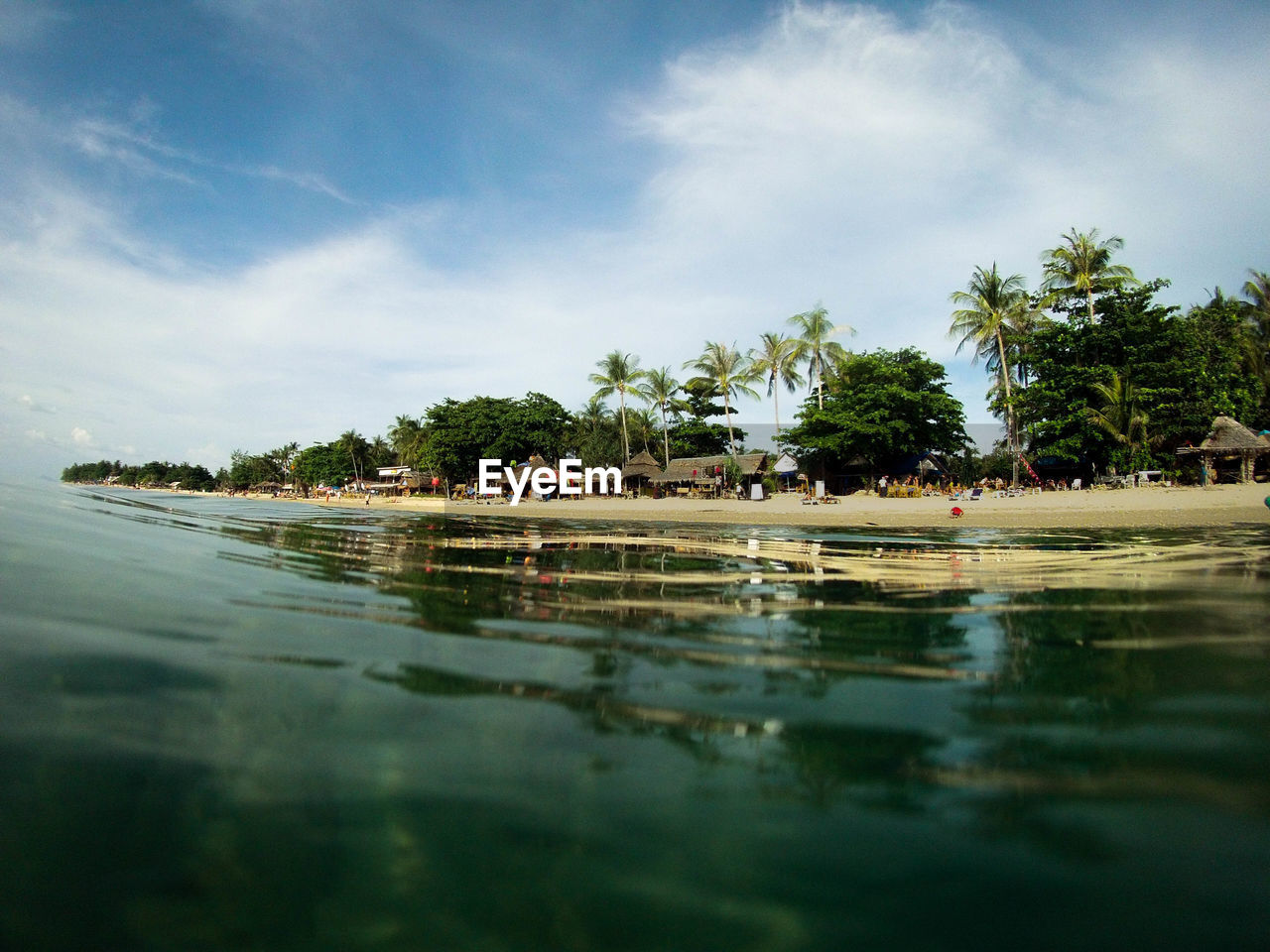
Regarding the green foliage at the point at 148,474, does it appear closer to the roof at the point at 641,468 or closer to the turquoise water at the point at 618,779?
the roof at the point at 641,468

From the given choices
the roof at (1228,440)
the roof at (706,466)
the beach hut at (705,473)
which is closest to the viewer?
the roof at (1228,440)

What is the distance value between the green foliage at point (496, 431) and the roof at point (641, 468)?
5502 mm

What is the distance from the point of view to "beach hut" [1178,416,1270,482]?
2425cm

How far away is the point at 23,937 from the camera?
113cm

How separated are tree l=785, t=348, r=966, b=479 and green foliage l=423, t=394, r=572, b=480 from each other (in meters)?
18.4

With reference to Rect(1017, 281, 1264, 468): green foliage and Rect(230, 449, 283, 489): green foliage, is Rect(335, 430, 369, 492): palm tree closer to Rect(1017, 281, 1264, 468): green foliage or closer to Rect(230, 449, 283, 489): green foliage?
Rect(230, 449, 283, 489): green foliage

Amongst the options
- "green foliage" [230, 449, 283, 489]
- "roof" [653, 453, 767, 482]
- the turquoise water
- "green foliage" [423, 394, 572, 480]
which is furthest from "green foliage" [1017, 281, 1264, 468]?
"green foliage" [230, 449, 283, 489]

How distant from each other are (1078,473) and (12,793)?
36024 millimetres

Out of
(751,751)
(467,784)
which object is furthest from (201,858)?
(751,751)

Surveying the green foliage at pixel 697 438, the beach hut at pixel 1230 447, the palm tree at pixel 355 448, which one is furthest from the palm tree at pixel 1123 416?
the palm tree at pixel 355 448

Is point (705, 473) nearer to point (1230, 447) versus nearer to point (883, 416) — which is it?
point (883, 416)

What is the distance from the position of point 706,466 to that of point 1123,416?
831 inches

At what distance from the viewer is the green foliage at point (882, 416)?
106ft

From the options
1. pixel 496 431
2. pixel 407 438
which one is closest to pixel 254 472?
pixel 407 438
